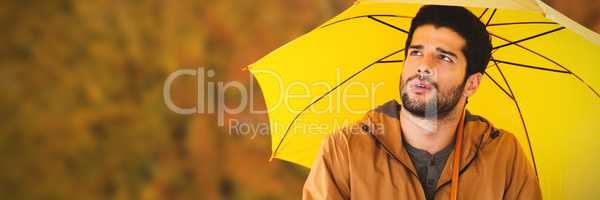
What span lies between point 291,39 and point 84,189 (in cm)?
82

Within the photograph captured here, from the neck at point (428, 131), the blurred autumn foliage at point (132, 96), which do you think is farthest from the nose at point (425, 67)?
the blurred autumn foliage at point (132, 96)

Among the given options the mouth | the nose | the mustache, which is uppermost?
→ the nose

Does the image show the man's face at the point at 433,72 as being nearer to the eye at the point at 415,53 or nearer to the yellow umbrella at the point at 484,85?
the eye at the point at 415,53

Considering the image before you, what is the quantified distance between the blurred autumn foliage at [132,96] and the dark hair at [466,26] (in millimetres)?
378

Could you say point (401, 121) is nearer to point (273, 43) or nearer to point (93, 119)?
point (273, 43)

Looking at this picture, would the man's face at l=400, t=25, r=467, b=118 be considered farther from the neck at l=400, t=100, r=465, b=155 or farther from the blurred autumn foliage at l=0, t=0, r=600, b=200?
the blurred autumn foliage at l=0, t=0, r=600, b=200

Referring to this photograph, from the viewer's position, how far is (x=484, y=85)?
2.17m

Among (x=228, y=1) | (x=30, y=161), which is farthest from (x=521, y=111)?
(x=30, y=161)

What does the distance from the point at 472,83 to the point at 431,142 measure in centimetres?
21

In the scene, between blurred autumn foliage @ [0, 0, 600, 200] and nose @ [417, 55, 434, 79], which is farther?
blurred autumn foliage @ [0, 0, 600, 200]

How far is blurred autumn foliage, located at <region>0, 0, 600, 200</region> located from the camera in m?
2.29

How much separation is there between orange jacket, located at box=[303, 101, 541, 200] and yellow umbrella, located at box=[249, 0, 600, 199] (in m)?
0.09

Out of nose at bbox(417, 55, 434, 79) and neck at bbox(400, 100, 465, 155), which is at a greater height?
nose at bbox(417, 55, 434, 79)

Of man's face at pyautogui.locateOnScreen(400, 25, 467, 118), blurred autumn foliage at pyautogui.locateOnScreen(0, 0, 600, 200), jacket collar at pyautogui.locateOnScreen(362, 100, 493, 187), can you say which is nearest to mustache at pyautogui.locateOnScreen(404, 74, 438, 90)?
A: man's face at pyautogui.locateOnScreen(400, 25, 467, 118)
